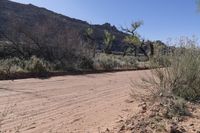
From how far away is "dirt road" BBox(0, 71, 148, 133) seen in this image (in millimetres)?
8180

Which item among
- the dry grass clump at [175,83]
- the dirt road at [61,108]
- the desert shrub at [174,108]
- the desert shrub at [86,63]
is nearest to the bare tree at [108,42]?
the desert shrub at [86,63]

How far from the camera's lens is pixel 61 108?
10.2 m

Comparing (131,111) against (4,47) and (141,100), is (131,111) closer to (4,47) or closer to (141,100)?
(141,100)

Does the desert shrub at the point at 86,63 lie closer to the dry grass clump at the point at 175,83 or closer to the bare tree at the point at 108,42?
the dry grass clump at the point at 175,83

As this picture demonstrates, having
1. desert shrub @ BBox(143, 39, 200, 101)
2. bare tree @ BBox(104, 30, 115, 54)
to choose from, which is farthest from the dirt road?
bare tree @ BBox(104, 30, 115, 54)

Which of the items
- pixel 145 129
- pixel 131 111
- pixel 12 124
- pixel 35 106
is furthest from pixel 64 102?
pixel 145 129

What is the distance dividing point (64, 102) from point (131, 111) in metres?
2.17

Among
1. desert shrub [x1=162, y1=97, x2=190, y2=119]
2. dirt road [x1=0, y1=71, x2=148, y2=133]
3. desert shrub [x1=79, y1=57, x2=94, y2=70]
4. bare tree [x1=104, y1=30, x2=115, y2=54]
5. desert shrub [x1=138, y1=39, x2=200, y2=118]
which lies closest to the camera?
dirt road [x1=0, y1=71, x2=148, y2=133]

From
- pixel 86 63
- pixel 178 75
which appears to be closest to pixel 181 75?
pixel 178 75

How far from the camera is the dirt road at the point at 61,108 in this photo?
26.8 feet

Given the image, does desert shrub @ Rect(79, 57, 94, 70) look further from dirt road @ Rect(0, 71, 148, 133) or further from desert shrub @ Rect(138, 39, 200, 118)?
desert shrub @ Rect(138, 39, 200, 118)

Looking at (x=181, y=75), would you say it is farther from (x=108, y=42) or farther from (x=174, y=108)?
(x=108, y=42)

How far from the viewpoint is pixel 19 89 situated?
13828 millimetres

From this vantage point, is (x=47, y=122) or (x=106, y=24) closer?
(x=47, y=122)
